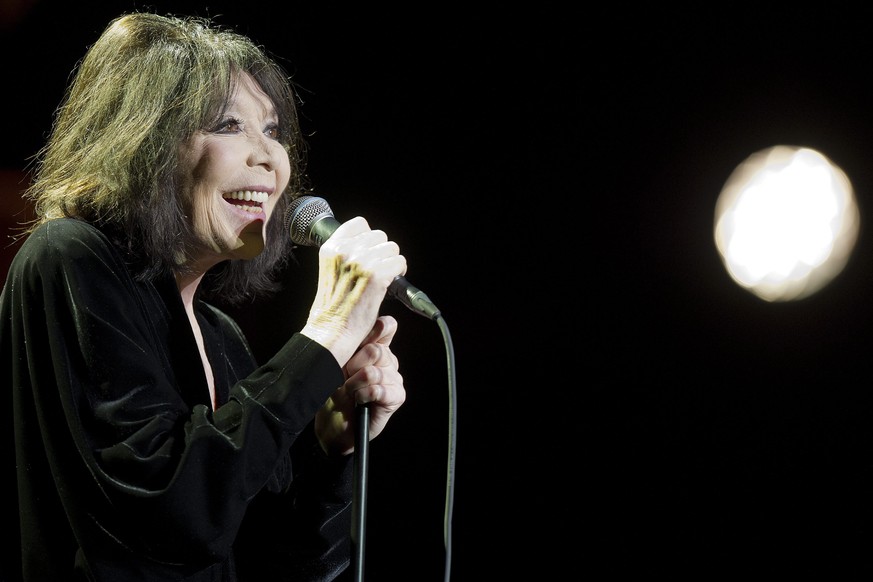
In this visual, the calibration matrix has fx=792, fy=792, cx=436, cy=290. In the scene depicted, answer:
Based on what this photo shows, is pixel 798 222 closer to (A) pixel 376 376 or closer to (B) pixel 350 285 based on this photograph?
(A) pixel 376 376

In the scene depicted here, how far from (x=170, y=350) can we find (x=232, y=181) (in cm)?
31

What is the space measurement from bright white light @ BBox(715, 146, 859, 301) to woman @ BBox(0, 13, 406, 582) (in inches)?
64.7

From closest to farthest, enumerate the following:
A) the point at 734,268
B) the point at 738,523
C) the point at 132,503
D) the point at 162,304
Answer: the point at 132,503 < the point at 162,304 < the point at 738,523 < the point at 734,268

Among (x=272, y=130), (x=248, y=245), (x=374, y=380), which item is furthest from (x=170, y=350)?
(x=272, y=130)

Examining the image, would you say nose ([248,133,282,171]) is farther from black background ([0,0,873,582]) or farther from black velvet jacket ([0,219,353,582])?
black background ([0,0,873,582])

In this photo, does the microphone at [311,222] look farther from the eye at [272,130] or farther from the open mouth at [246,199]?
the eye at [272,130]

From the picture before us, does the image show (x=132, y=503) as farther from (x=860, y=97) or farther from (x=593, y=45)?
(x=860, y=97)

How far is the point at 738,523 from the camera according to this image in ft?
8.13

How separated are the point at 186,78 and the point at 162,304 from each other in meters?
0.41

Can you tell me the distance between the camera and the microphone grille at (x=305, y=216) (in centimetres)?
136

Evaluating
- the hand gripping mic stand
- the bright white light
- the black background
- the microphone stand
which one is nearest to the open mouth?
the hand gripping mic stand

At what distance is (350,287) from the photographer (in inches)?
47.9

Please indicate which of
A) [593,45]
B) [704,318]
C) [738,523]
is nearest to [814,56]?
[593,45]

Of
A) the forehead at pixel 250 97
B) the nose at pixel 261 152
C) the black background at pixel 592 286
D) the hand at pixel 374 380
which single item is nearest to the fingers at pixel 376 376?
the hand at pixel 374 380
